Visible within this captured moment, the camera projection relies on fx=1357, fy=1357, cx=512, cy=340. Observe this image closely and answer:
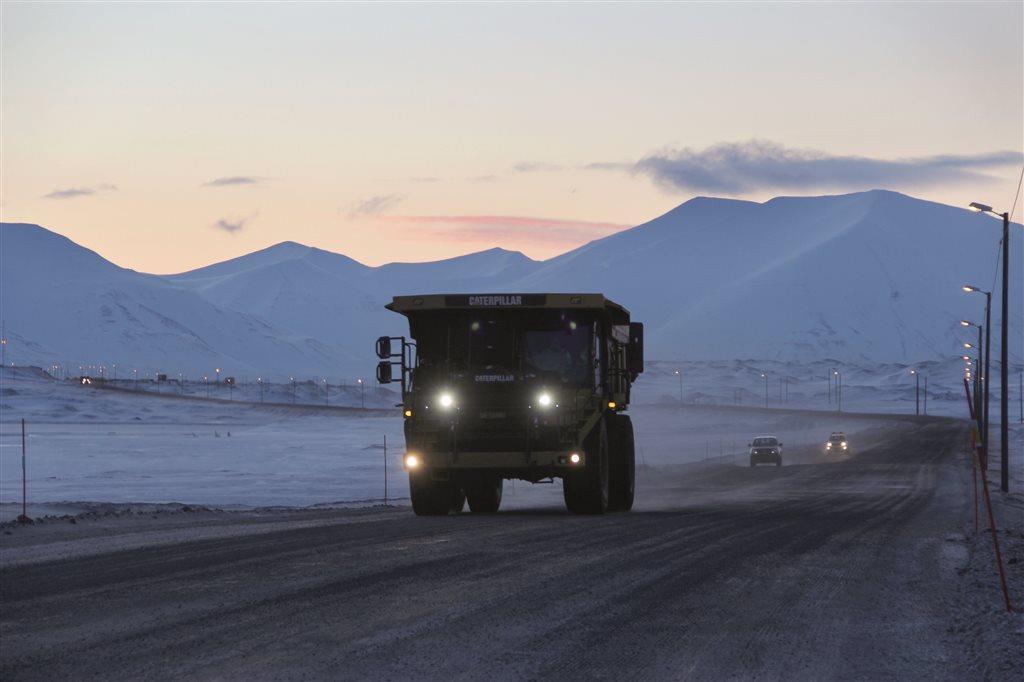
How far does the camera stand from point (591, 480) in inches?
1003

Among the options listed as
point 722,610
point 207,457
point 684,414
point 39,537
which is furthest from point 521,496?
point 684,414

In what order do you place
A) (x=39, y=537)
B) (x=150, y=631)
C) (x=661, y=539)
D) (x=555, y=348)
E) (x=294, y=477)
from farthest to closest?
(x=294, y=477) → (x=555, y=348) → (x=39, y=537) → (x=661, y=539) → (x=150, y=631)

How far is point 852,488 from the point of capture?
4681 centimetres

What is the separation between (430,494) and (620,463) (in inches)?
157

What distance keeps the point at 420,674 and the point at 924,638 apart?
492 cm

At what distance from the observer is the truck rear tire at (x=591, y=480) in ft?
82.9

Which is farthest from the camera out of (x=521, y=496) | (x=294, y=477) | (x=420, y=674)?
(x=294, y=477)

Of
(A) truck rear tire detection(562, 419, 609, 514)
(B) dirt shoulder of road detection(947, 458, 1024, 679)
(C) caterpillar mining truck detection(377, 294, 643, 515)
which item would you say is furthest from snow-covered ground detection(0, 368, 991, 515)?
(B) dirt shoulder of road detection(947, 458, 1024, 679)

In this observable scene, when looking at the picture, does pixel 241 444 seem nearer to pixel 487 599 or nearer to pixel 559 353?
pixel 559 353

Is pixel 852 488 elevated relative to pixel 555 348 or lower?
lower

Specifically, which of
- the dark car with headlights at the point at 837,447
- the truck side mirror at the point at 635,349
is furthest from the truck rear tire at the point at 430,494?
the dark car with headlights at the point at 837,447

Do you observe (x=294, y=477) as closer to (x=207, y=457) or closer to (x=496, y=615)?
(x=207, y=457)

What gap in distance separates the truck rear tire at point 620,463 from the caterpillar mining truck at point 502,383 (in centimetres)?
155

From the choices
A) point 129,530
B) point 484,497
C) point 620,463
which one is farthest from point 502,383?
point 129,530
